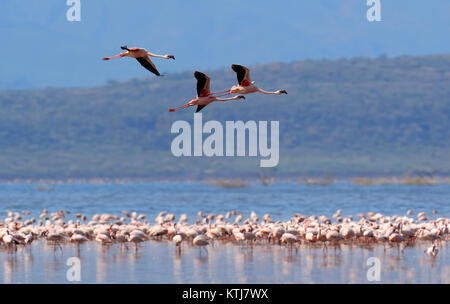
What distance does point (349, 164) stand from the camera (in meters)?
106

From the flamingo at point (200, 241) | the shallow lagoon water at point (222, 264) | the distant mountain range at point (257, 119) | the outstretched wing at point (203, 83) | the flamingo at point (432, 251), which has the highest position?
the distant mountain range at point (257, 119)

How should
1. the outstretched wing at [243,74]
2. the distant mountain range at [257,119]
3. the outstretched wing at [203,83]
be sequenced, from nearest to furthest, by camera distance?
the outstretched wing at [243,74], the outstretched wing at [203,83], the distant mountain range at [257,119]

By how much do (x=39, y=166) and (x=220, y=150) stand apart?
74.0 ft

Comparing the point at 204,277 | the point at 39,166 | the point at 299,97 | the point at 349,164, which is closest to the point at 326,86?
the point at 299,97

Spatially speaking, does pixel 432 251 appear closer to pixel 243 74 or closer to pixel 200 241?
pixel 200 241

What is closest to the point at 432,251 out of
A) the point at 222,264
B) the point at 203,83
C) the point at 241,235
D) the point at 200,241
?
the point at 222,264

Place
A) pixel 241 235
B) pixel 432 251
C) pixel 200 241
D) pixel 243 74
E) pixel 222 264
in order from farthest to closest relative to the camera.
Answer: pixel 241 235
pixel 200 241
pixel 432 251
pixel 222 264
pixel 243 74

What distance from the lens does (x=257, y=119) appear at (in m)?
110

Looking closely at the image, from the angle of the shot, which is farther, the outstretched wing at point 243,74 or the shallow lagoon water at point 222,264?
the shallow lagoon water at point 222,264

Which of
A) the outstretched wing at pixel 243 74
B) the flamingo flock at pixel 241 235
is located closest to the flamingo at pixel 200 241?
the flamingo flock at pixel 241 235

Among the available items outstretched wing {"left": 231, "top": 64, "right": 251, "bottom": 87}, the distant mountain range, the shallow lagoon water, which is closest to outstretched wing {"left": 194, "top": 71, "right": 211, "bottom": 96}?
outstretched wing {"left": 231, "top": 64, "right": 251, "bottom": 87}

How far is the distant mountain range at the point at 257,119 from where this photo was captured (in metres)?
109

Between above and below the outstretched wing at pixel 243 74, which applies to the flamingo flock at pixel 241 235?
below

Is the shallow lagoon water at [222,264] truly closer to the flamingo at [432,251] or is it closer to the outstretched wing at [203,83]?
the flamingo at [432,251]
